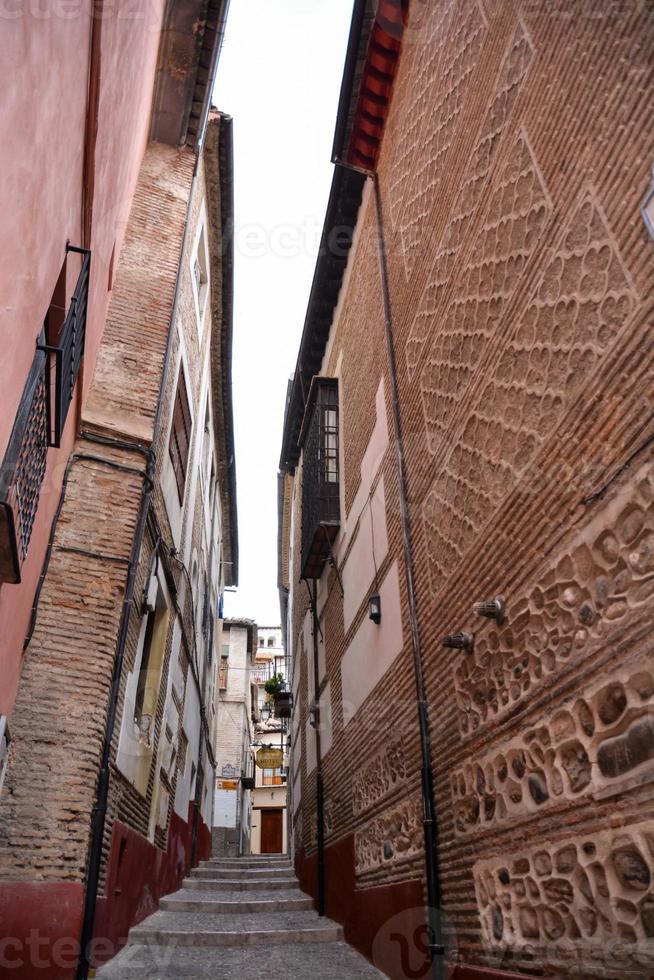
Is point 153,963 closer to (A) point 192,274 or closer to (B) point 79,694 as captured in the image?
(B) point 79,694

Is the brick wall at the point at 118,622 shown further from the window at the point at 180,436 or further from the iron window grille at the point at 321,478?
the iron window grille at the point at 321,478

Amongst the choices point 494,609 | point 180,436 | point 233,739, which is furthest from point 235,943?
point 233,739

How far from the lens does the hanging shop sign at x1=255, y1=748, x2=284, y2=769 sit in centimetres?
1937

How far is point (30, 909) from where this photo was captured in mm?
3820

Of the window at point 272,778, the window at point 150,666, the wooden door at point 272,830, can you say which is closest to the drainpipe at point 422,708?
the window at point 150,666

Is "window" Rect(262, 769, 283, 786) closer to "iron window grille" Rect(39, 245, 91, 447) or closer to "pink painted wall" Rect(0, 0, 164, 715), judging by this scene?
"pink painted wall" Rect(0, 0, 164, 715)

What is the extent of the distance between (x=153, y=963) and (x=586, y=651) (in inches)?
169

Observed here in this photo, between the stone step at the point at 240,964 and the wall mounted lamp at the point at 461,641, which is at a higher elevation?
the wall mounted lamp at the point at 461,641

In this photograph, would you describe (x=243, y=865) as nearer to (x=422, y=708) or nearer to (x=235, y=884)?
(x=235, y=884)

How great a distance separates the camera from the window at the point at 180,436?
25.0ft

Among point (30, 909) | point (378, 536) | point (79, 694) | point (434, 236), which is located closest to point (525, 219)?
point (434, 236)

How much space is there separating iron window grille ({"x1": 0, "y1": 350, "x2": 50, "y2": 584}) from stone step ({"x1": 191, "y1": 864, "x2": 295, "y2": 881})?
26.9ft

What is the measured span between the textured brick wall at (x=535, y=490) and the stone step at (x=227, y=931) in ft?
4.55

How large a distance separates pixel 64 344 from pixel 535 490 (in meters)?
2.41
